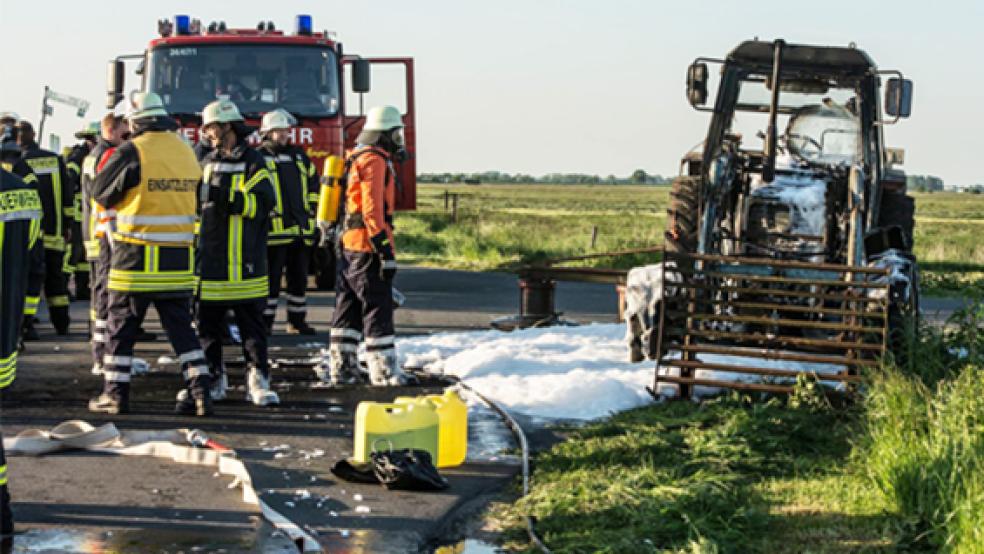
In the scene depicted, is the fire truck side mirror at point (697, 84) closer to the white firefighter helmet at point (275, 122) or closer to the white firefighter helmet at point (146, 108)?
the white firefighter helmet at point (275, 122)

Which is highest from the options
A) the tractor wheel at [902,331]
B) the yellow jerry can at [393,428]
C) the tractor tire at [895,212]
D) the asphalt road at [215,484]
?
the tractor tire at [895,212]

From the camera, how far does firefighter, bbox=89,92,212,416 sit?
8.94 m

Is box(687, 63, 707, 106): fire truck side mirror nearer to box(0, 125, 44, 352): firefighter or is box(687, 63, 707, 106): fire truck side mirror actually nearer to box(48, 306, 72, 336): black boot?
box(0, 125, 44, 352): firefighter

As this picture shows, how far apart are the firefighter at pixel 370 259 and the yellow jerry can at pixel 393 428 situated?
273 centimetres

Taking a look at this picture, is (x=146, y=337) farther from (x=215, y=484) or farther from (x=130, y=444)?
(x=215, y=484)

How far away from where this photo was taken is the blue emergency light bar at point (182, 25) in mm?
16078

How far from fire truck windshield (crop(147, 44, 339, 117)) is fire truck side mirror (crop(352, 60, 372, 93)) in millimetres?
262

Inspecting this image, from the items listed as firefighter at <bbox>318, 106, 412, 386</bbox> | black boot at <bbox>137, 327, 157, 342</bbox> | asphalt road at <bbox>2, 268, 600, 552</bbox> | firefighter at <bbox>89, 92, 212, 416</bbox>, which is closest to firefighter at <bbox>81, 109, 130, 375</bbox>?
asphalt road at <bbox>2, 268, 600, 552</bbox>

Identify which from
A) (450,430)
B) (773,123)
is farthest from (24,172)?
(773,123)

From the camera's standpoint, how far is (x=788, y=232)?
1141 centimetres

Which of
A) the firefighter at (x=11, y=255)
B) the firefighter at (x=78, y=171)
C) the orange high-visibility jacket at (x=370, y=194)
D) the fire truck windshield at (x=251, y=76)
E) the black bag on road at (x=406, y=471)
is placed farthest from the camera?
the fire truck windshield at (x=251, y=76)

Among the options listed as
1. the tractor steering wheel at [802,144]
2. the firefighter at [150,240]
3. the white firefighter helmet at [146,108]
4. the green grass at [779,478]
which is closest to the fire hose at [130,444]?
the firefighter at [150,240]

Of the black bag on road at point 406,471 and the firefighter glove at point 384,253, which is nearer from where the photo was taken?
the black bag on road at point 406,471

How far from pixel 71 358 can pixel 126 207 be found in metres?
3.34
